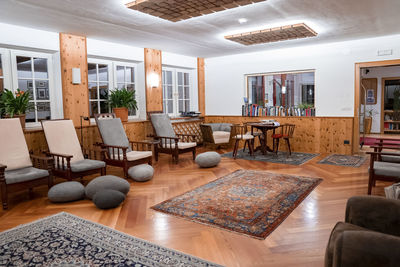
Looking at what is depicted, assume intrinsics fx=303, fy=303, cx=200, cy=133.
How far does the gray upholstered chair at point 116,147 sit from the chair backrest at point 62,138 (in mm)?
450

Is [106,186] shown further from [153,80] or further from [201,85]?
[201,85]

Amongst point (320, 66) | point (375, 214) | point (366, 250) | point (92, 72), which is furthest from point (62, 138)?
point (320, 66)

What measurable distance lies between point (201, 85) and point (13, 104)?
203 inches

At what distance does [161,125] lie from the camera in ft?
20.9

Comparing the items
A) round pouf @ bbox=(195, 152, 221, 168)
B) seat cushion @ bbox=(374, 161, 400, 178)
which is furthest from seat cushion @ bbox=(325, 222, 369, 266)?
round pouf @ bbox=(195, 152, 221, 168)

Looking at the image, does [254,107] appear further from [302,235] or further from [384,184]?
[302,235]

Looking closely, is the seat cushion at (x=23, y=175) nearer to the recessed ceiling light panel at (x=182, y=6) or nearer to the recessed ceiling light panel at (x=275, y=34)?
the recessed ceiling light panel at (x=182, y=6)

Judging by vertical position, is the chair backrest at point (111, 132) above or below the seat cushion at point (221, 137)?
above

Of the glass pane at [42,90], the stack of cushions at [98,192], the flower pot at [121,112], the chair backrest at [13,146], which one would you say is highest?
the glass pane at [42,90]

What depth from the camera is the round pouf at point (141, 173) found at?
4.54 metres

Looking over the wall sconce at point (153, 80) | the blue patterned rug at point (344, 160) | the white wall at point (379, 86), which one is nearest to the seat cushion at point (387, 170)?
the blue patterned rug at point (344, 160)

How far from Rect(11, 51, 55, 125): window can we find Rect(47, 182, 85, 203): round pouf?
194cm

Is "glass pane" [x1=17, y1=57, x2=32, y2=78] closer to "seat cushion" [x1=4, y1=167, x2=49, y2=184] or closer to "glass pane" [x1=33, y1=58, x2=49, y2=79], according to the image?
"glass pane" [x1=33, y1=58, x2=49, y2=79]

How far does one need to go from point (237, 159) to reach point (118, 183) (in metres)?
3.09
